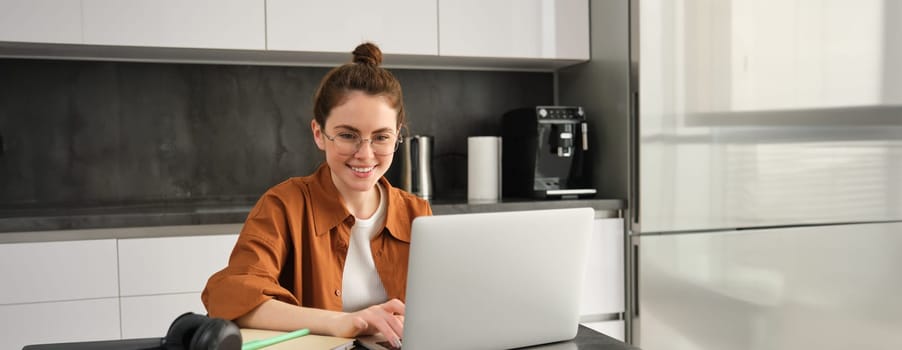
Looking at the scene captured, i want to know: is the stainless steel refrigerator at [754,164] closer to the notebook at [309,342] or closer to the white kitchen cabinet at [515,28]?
the white kitchen cabinet at [515,28]

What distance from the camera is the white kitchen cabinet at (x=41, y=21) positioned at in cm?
239

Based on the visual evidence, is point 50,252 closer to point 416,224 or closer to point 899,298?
point 416,224

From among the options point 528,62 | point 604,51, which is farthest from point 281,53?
point 604,51

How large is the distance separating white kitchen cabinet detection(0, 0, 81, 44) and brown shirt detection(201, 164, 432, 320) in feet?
4.30

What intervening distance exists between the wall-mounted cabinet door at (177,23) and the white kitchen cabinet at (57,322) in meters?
0.85

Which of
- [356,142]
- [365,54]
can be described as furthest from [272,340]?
[365,54]

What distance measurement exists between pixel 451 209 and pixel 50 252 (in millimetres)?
1218

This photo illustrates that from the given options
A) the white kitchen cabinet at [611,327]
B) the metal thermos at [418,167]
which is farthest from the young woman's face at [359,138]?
the white kitchen cabinet at [611,327]

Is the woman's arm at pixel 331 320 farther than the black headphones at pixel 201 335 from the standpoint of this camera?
Yes

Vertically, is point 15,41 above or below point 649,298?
above

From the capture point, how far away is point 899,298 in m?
3.05

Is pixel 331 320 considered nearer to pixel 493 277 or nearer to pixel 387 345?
pixel 387 345

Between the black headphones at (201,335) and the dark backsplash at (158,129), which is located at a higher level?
the dark backsplash at (158,129)

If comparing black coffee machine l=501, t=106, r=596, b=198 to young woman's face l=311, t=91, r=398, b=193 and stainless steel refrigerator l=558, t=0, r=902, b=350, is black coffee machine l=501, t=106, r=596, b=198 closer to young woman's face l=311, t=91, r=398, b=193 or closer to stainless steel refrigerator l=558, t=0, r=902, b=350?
stainless steel refrigerator l=558, t=0, r=902, b=350
